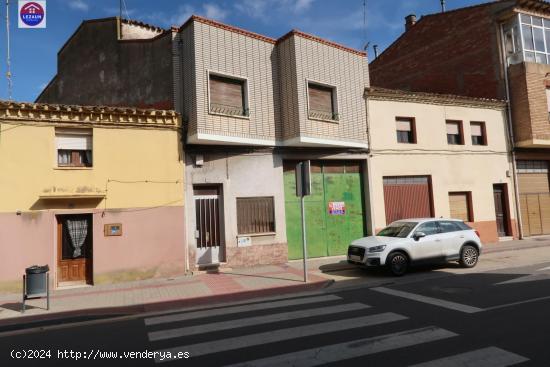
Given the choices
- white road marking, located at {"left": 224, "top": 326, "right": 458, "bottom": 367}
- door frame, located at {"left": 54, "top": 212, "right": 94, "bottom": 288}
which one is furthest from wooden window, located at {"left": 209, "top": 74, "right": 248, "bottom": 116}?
white road marking, located at {"left": 224, "top": 326, "right": 458, "bottom": 367}

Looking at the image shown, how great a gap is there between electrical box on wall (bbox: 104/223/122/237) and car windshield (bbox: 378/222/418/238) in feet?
26.4

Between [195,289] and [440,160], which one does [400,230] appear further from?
[440,160]

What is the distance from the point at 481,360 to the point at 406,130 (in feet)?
43.7

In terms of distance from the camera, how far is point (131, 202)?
38.6ft

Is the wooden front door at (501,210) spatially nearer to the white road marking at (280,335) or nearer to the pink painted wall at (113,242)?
the white road marking at (280,335)

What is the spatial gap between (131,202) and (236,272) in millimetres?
3904

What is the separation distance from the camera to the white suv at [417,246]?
10.8m

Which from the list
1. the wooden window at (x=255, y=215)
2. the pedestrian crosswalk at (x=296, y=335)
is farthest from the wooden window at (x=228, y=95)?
the pedestrian crosswalk at (x=296, y=335)

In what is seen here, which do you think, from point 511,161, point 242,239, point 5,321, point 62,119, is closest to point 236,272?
point 242,239

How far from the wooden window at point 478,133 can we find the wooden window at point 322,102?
792 centimetres

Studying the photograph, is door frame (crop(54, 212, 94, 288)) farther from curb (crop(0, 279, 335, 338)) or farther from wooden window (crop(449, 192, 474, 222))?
wooden window (crop(449, 192, 474, 222))

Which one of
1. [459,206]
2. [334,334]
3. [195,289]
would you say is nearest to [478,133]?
[459,206]

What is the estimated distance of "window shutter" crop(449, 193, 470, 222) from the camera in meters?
17.5

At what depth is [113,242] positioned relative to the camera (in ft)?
37.6
